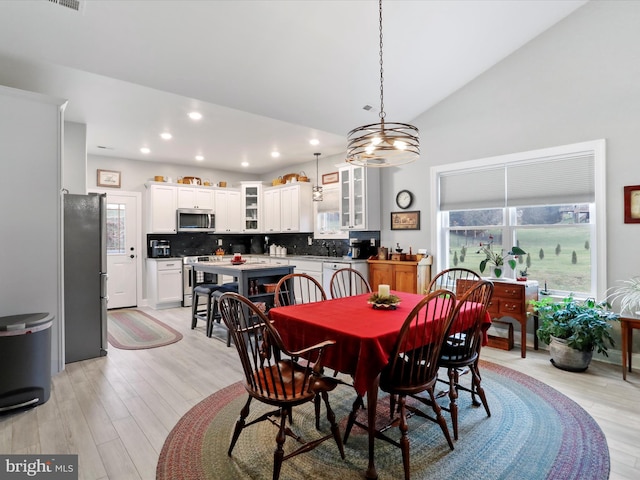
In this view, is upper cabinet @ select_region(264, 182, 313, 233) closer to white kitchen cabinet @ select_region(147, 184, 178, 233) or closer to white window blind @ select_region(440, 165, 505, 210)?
white kitchen cabinet @ select_region(147, 184, 178, 233)

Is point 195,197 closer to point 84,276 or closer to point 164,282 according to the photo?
point 164,282

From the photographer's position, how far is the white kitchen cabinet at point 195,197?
22.4 feet

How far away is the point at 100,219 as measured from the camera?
3836 mm

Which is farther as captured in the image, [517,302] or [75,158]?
[75,158]

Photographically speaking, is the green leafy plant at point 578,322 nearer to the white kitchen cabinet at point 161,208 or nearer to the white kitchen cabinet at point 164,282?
the white kitchen cabinet at point 164,282

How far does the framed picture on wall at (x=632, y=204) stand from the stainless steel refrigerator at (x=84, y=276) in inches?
210

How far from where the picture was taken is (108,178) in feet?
21.1

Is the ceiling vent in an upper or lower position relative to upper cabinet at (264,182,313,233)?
upper

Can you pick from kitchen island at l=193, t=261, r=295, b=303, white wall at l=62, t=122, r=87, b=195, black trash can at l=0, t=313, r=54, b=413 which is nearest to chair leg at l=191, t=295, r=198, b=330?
kitchen island at l=193, t=261, r=295, b=303

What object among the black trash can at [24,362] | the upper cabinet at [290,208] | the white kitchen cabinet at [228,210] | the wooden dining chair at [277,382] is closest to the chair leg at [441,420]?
the wooden dining chair at [277,382]

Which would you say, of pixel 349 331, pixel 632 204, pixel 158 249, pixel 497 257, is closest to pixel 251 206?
pixel 158 249

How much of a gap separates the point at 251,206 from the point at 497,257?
16.7ft

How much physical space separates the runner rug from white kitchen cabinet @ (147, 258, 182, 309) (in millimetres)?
445

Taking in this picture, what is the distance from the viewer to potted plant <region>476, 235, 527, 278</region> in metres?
4.11
